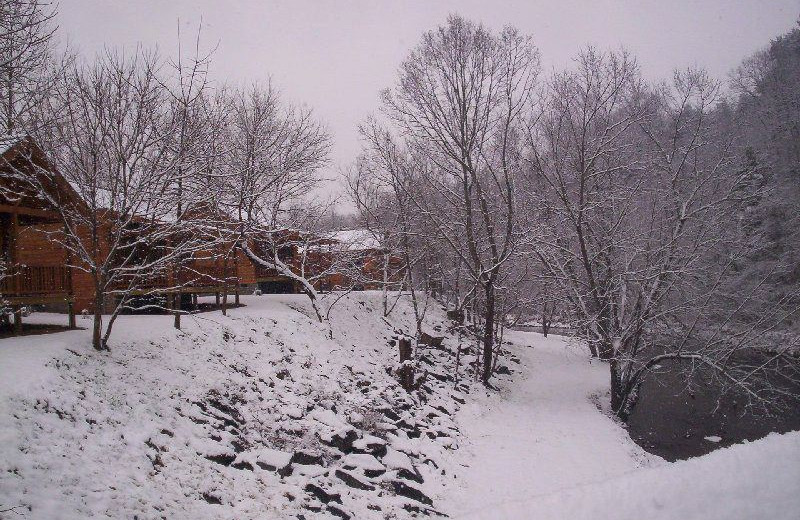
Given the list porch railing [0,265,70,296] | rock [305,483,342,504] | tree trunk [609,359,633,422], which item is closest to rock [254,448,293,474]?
rock [305,483,342,504]

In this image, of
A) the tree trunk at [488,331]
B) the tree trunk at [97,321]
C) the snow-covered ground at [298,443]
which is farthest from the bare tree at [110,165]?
the tree trunk at [488,331]

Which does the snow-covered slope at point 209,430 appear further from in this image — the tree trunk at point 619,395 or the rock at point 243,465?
the tree trunk at point 619,395

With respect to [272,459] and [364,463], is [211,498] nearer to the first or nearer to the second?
[272,459]

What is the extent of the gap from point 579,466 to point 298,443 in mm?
7271

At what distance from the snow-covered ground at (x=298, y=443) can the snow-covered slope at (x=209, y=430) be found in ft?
0.10

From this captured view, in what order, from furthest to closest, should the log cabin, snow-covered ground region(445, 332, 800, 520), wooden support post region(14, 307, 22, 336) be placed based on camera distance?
wooden support post region(14, 307, 22, 336) → the log cabin → snow-covered ground region(445, 332, 800, 520)

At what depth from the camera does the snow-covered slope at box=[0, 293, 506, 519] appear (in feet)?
21.0

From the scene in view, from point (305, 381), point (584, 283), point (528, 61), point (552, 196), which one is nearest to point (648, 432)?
point (584, 283)

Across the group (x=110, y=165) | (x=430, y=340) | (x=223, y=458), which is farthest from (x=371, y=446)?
(x=430, y=340)

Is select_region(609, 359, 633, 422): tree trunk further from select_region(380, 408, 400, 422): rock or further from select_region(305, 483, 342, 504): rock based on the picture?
select_region(305, 483, 342, 504): rock

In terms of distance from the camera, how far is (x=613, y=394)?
16.5 metres

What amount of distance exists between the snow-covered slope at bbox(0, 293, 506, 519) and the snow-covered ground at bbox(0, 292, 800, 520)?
3cm

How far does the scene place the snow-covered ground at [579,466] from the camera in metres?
4.57

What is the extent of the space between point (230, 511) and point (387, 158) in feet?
53.9
